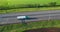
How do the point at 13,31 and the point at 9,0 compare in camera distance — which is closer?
the point at 13,31

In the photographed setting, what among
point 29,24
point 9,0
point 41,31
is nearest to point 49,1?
point 9,0

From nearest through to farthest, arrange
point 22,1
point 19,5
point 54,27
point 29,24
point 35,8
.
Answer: point 54,27 → point 29,24 → point 35,8 → point 19,5 → point 22,1

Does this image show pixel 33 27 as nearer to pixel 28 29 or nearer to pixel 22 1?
pixel 28 29

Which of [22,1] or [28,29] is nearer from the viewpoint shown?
[28,29]

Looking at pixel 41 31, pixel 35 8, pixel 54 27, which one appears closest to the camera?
pixel 41 31

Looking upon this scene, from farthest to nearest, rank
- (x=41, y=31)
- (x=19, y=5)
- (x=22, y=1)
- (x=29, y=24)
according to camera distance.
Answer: (x=22, y=1)
(x=19, y=5)
(x=29, y=24)
(x=41, y=31)

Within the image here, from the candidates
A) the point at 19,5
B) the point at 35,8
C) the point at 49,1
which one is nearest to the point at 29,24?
the point at 35,8

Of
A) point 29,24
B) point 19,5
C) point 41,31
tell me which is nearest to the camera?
point 41,31

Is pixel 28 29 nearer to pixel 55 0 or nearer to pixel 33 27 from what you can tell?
pixel 33 27
